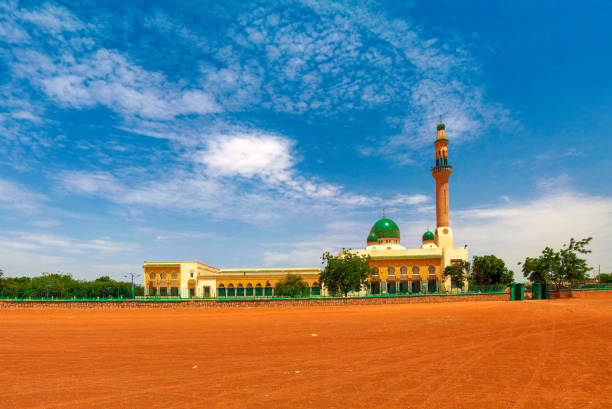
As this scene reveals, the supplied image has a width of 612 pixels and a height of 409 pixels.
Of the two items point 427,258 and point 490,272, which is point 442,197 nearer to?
point 427,258

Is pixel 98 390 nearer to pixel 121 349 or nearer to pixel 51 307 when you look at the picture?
pixel 121 349

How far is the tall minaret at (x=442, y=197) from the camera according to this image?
55875mm

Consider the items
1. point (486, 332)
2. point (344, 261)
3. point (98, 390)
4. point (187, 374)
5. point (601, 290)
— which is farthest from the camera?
point (344, 261)

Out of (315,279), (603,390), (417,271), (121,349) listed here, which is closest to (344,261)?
(315,279)

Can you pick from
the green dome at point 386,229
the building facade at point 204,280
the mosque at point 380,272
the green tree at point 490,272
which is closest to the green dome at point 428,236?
the green dome at point 386,229

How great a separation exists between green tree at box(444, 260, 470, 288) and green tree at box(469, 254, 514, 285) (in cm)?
128

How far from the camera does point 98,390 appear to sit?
271 inches

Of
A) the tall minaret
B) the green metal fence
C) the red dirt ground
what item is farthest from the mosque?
the red dirt ground

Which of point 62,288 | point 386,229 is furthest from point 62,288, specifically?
point 386,229

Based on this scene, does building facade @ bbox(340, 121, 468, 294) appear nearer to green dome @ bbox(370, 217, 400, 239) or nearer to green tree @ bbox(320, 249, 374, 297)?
green dome @ bbox(370, 217, 400, 239)

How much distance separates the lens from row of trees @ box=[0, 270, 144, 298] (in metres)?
44.1

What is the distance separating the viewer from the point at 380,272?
187ft

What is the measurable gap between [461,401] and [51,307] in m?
38.1

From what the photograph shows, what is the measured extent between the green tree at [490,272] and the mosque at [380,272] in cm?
420
